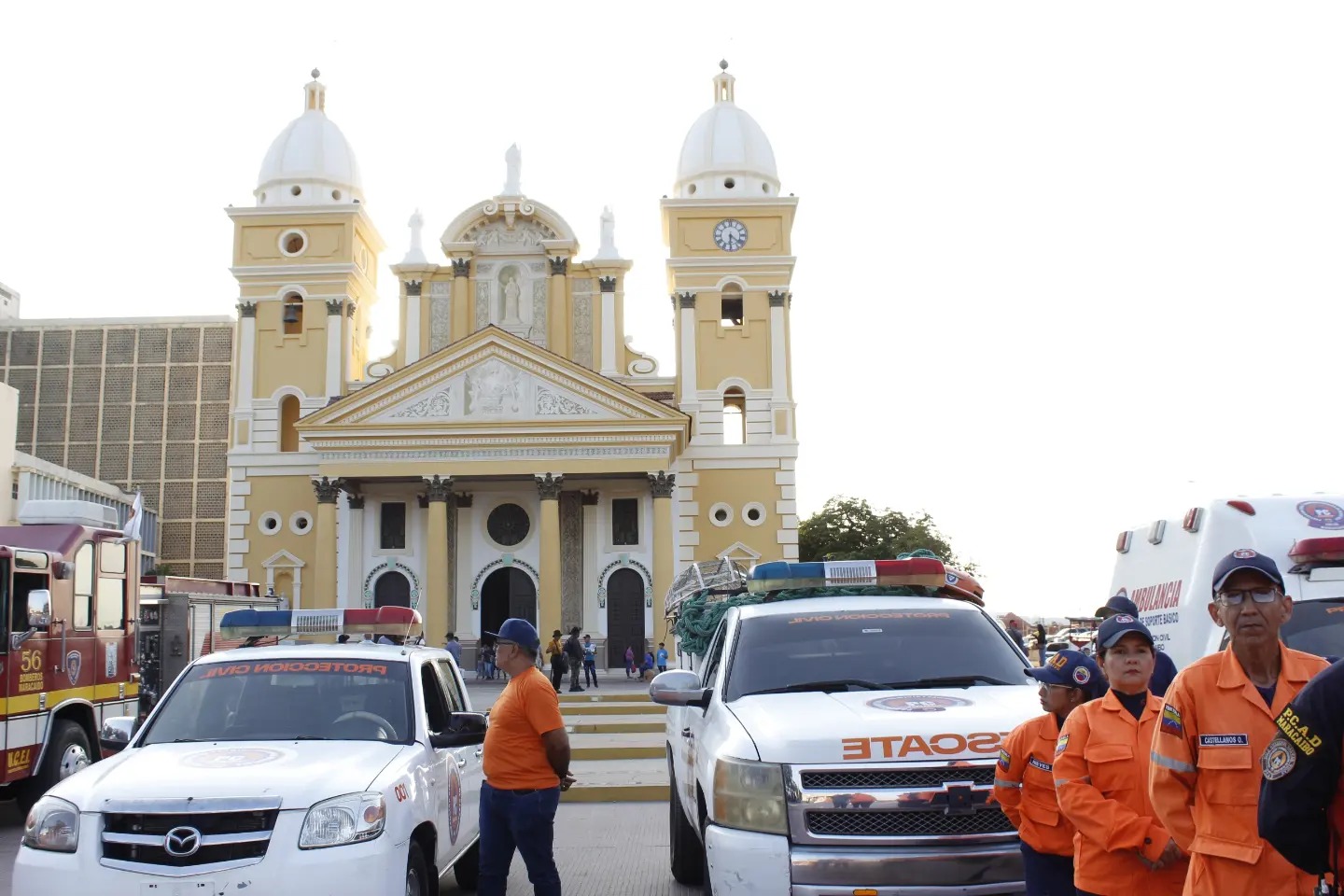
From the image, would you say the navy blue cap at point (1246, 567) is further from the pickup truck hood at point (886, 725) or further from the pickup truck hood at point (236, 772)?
the pickup truck hood at point (236, 772)

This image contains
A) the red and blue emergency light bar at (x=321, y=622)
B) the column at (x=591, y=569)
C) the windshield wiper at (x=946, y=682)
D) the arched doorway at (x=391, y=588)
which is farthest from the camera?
the arched doorway at (x=391, y=588)

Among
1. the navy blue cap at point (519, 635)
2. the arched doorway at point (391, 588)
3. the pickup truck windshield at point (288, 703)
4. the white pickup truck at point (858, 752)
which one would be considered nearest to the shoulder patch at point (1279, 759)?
the white pickup truck at point (858, 752)

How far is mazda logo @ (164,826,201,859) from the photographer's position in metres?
5.52

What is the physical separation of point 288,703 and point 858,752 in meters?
3.53

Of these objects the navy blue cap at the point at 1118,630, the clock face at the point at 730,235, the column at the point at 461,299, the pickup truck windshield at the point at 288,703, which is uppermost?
the clock face at the point at 730,235

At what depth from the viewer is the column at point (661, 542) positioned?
31.3 m

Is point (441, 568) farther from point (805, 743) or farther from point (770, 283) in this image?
point (805, 743)

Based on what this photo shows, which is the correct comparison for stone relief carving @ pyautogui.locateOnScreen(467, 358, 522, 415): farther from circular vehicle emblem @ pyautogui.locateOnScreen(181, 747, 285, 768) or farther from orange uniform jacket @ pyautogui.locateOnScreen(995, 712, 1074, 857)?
orange uniform jacket @ pyautogui.locateOnScreen(995, 712, 1074, 857)

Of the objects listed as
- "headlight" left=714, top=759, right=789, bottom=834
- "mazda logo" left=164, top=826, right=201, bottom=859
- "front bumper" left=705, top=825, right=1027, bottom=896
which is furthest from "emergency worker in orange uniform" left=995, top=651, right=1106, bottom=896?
"mazda logo" left=164, top=826, right=201, bottom=859

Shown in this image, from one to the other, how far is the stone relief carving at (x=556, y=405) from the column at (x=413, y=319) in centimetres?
564

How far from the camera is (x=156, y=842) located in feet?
18.2

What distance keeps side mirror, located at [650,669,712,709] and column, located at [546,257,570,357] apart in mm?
28565

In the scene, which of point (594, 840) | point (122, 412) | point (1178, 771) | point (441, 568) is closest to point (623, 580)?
point (441, 568)

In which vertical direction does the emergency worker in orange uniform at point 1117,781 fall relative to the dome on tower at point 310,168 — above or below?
below
